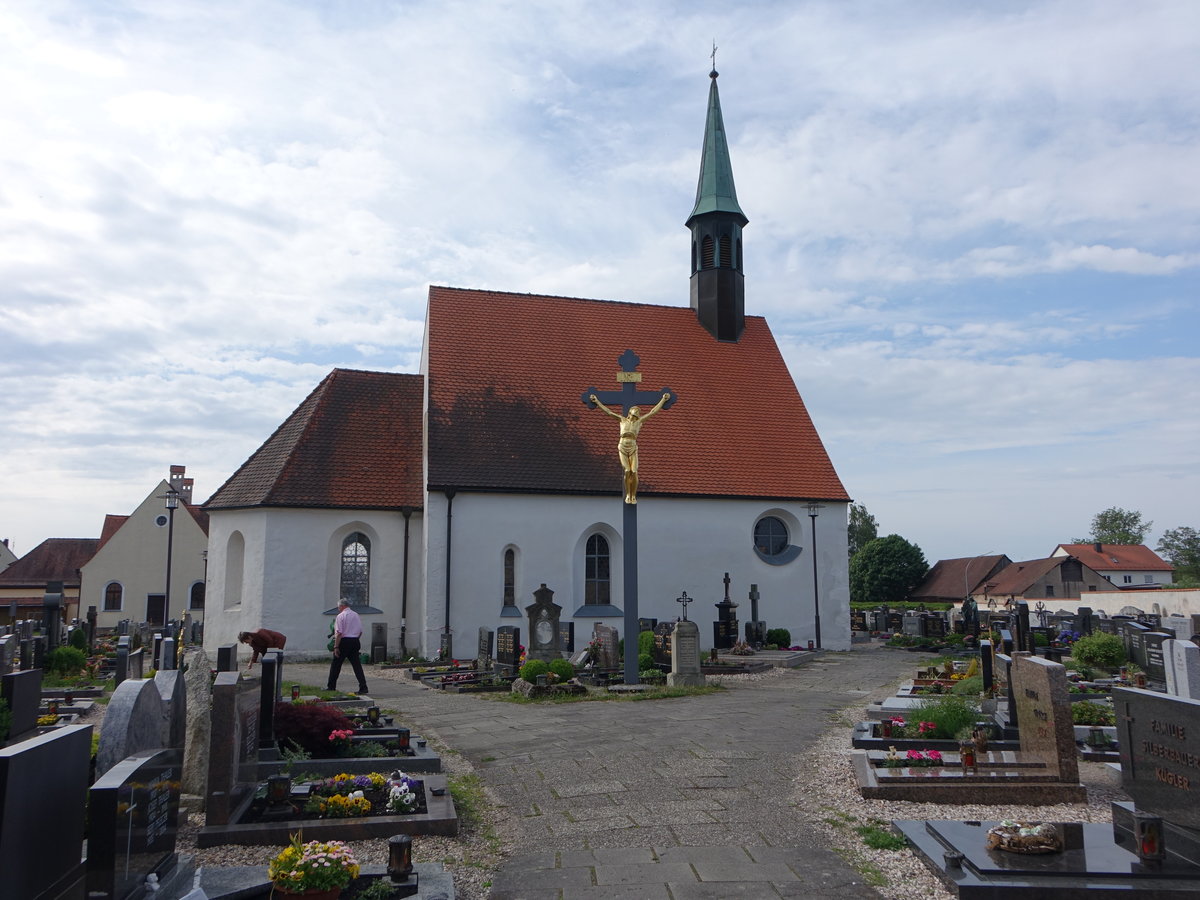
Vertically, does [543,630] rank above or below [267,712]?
above

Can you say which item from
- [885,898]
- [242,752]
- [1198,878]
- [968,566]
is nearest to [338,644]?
[242,752]

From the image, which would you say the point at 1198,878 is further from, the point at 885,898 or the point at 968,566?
the point at 968,566

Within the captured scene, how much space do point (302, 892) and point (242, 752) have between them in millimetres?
2814

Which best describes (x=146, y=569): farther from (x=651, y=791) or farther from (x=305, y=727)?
(x=651, y=791)

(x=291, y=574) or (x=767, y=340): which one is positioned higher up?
(x=767, y=340)

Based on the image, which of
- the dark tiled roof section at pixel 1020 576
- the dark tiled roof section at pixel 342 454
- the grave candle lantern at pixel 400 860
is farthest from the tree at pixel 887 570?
the grave candle lantern at pixel 400 860

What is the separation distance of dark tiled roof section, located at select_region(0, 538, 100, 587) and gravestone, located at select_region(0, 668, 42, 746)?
38994 millimetres

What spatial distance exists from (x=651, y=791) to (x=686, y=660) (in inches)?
301

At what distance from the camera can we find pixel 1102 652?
15.6 meters

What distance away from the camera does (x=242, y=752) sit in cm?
721

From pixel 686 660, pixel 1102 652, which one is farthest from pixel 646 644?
pixel 1102 652

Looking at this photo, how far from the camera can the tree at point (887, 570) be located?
55719mm

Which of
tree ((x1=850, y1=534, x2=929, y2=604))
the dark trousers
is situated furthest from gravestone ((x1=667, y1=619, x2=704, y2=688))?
tree ((x1=850, y1=534, x2=929, y2=604))

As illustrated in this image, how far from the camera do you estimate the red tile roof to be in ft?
211
